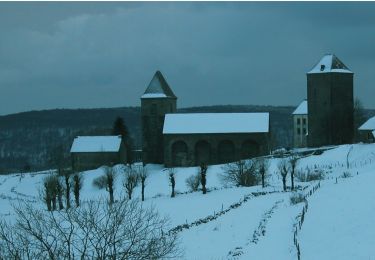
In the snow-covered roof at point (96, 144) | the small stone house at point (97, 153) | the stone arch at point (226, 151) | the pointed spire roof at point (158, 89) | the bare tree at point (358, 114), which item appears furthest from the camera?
the bare tree at point (358, 114)

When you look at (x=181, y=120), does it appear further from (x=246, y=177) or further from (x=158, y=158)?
(x=246, y=177)

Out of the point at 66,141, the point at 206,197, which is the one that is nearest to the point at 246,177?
the point at 206,197

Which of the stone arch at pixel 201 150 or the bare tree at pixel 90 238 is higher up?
the stone arch at pixel 201 150

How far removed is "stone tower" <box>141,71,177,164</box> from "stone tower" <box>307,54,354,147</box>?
16.3m

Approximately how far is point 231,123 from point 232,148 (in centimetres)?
280

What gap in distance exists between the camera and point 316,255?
17844mm

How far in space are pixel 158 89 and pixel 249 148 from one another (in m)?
12.7

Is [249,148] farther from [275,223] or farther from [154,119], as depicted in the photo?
[275,223]

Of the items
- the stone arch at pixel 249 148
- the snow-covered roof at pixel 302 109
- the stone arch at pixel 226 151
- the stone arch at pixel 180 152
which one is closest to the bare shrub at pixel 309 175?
the stone arch at pixel 249 148

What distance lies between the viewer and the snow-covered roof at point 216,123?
68625mm

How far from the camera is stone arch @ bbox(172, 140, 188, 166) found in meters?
68.9

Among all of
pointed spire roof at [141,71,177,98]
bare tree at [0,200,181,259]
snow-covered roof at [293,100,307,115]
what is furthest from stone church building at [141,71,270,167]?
bare tree at [0,200,181,259]

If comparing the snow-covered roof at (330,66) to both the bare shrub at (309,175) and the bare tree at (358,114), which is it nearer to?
the bare tree at (358,114)

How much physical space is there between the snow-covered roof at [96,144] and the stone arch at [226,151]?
12.3 meters
